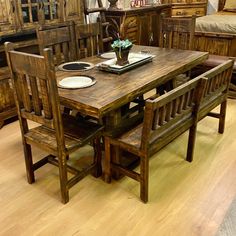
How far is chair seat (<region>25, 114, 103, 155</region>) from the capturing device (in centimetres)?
191

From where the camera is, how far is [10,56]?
1817 millimetres

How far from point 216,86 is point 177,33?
0.95 metres

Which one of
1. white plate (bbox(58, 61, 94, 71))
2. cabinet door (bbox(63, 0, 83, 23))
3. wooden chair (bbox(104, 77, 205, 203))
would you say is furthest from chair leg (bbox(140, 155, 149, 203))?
cabinet door (bbox(63, 0, 83, 23))

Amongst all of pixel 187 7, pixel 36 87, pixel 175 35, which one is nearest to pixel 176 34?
pixel 175 35

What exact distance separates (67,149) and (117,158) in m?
0.47

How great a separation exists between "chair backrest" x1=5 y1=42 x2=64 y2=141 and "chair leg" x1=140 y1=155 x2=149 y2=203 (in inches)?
21.7

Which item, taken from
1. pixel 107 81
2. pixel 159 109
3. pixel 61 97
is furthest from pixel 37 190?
pixel 159 109

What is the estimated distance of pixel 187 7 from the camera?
5445 millimetres

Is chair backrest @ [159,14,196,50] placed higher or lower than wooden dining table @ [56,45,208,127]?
higher

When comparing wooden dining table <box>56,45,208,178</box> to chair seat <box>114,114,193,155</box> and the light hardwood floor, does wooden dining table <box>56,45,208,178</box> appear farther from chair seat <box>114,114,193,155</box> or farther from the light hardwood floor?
the light hardwood floor

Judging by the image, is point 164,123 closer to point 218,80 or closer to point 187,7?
point 218,80

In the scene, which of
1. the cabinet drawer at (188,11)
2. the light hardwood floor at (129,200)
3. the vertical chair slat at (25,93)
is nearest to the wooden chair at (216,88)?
the light hardwood floor at (129,200)

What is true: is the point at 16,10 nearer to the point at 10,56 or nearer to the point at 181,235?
the point at 10,56

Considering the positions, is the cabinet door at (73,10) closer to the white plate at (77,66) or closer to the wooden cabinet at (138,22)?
the wooden cabinet at (138,22)
